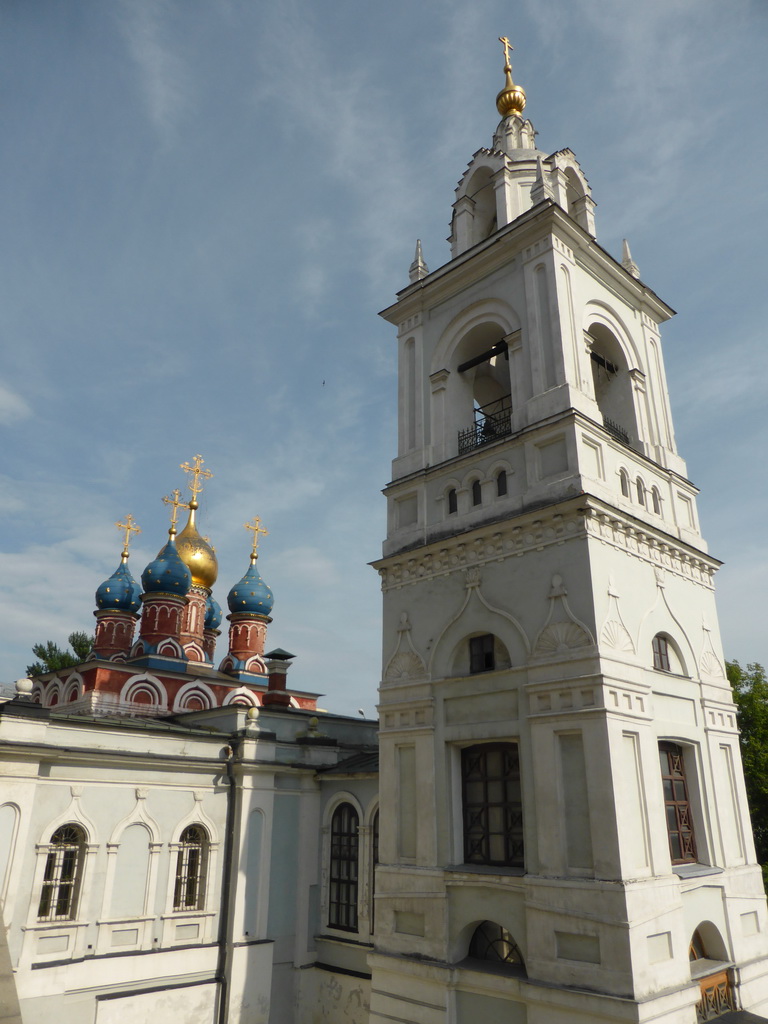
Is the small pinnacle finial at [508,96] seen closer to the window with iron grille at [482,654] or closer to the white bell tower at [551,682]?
the white bell tower at [551,682]

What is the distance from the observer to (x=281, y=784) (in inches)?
658

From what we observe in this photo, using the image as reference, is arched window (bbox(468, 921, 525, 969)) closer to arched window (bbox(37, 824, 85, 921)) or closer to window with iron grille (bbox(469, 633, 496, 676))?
window with iron grille (bbox(469, 633, 496, 676))

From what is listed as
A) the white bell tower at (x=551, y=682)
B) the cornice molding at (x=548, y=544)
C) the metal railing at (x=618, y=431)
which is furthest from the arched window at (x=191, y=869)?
the metal railing at (x=618, y=431)

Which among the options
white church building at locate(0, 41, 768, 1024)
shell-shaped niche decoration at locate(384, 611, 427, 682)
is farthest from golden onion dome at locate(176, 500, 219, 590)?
shell-shaped niche decoration at locate(384, 611, 427, 682)

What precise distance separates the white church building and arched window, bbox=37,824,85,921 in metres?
0.05

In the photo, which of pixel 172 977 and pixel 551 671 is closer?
pixel 551 671

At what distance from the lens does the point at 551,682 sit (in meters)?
11.2

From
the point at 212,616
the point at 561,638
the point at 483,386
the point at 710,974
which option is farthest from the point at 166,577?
the point at 710,974

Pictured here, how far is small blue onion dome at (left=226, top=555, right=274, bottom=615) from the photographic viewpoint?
3023cm

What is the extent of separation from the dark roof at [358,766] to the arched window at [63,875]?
5221 millimetres

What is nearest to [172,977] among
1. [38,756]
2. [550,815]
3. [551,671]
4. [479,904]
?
[38,756]

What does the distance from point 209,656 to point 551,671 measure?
27.1 m

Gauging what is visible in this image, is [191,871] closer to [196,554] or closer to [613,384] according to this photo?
[613,384]

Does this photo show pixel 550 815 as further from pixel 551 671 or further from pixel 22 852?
pixel 22 852
